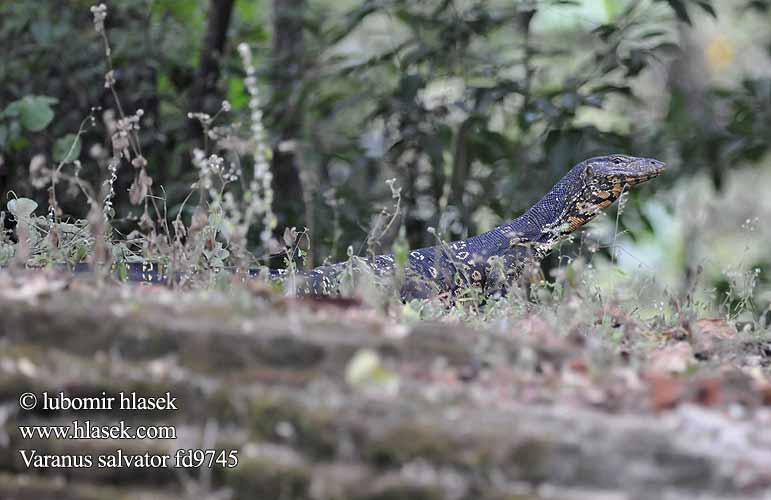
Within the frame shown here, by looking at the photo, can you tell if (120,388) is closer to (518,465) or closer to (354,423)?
(354,423)

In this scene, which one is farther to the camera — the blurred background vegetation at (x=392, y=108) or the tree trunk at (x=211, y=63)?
the tree trunk at (x=211, y=63)

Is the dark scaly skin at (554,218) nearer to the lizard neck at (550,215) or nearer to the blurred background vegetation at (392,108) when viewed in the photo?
the lizard neck at (550,215)

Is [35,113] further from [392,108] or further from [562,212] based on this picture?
[562,212]

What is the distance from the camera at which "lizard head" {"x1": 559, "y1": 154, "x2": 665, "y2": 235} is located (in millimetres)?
6090

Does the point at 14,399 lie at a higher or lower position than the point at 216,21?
lower

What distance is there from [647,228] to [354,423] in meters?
5.51

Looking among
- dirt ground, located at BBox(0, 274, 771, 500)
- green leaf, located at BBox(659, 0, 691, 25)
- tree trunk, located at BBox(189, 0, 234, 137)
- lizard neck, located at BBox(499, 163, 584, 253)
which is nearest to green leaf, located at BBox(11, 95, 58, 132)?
tree trunk, located at BBox(189, 0, 234, 137)

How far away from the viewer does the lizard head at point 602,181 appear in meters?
6.09

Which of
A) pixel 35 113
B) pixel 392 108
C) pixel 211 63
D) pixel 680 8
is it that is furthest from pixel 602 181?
pixel 211 63

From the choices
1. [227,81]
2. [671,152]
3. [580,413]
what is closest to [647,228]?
[671,152]

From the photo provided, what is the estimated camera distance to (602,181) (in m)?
6.14

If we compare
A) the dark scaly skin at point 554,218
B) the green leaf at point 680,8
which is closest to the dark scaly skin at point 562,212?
the dark scaly skin at point 554,218

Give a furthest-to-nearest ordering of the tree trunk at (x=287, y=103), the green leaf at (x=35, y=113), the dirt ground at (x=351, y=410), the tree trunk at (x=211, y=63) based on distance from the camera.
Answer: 1. the tree trunk at (x=211, y=63)
2. the tree trunk at (x=287, y=103)
3. the green leaf at (x=35, y=113)
4. the dirt ground at (x=351, y=410)

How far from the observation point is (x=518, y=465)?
1908 millimetres
